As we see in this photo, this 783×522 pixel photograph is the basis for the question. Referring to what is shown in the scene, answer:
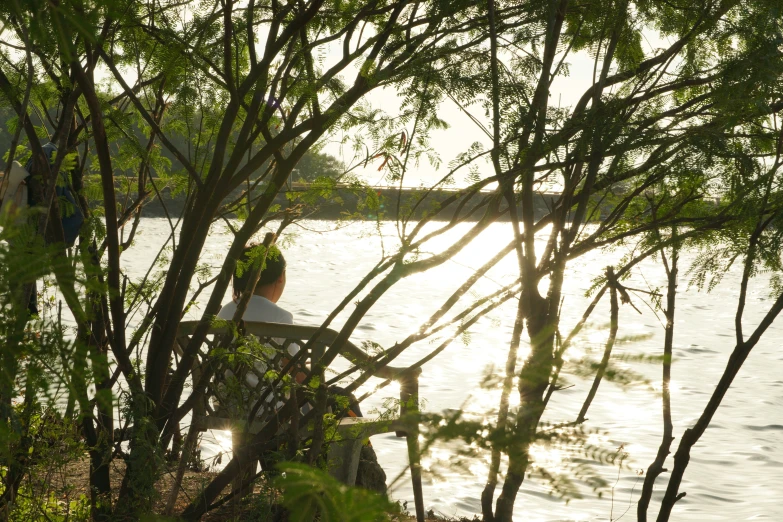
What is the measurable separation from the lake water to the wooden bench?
189mm

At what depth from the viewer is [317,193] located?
113 inches

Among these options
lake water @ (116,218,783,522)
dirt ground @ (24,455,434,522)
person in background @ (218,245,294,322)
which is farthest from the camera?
person in background @ (218,245,294,322)

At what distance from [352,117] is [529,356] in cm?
166

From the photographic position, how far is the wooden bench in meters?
2.38

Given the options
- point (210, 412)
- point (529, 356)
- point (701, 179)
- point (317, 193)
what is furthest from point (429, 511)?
point (529, 356)

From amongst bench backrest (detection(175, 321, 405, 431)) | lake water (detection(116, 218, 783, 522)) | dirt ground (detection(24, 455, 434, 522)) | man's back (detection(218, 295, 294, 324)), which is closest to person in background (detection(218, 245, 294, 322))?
man's back (detection(218, 295, 294, 324))

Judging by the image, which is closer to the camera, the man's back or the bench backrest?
the bench backrest

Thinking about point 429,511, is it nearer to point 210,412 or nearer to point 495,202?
point 210,412

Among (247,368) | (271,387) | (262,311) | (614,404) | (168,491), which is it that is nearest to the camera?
(271,387)

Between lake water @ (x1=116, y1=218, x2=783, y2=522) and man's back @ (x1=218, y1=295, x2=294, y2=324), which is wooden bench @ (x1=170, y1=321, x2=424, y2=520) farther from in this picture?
man's back @ (x1=218, y1=295, x2=294, y2=324)

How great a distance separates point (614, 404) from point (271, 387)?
274 inches

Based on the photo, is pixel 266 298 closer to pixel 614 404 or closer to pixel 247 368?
pixel 247 368

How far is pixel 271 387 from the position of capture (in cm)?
229

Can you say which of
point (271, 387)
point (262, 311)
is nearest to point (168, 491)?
point (262, 311)
